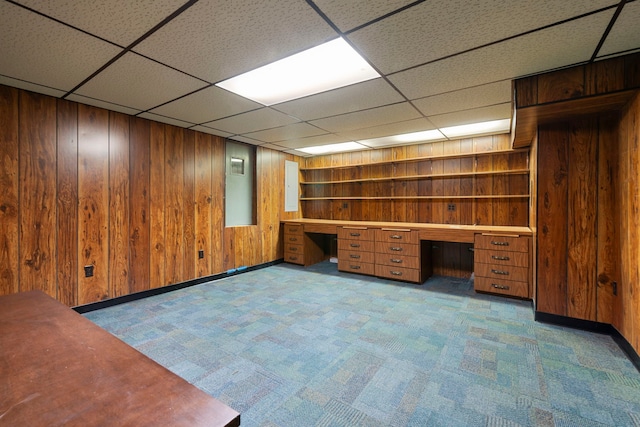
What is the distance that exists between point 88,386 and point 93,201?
303 cm

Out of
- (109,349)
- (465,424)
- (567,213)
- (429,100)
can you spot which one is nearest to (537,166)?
(567,213)

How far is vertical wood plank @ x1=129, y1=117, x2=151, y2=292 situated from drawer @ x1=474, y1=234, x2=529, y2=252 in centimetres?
412

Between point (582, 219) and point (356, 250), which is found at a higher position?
point (582, 219)

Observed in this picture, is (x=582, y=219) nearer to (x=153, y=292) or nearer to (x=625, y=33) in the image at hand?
(x=625, y=33)

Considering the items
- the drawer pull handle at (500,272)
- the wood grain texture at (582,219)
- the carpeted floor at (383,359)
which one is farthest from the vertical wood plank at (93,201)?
the wood grain texture at (582,219)

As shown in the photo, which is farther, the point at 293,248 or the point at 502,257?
the point at 293,248

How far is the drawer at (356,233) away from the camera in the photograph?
14.5 ft

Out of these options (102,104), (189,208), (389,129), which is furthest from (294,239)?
A: (102,104)

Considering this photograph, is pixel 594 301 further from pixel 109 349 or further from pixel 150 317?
pixel 150 317

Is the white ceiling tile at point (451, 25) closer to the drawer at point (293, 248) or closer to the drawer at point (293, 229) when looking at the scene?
the drawer at point (293, 229)

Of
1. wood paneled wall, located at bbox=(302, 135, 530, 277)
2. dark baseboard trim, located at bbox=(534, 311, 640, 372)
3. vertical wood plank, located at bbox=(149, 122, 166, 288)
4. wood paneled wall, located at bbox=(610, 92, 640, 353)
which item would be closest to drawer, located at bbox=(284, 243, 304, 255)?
wood paneled wall, located at bbox=(302, 135, 530, 277)

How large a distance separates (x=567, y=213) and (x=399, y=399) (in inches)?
90.8

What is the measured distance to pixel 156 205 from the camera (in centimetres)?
366

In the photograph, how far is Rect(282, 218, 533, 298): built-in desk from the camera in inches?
133
